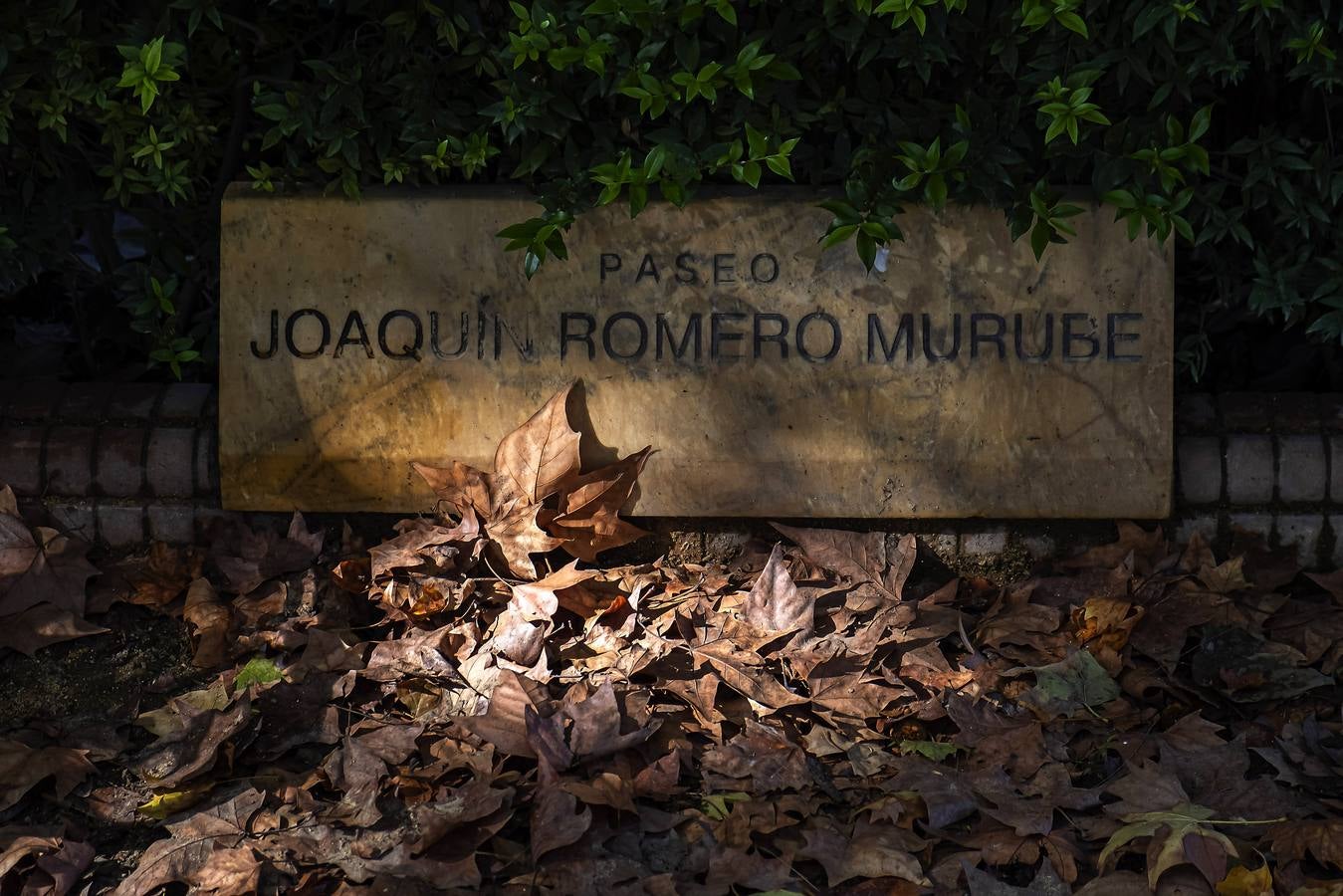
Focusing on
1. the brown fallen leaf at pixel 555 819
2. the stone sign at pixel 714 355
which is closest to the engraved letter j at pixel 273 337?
the stone sign at pixel 714 355

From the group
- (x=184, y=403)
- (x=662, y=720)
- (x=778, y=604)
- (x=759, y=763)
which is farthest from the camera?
(x=184, y=403)

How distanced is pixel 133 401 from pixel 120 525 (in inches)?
12.0

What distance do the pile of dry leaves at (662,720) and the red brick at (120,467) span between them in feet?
0.70

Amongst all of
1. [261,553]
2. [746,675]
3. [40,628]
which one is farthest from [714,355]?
[40,628]

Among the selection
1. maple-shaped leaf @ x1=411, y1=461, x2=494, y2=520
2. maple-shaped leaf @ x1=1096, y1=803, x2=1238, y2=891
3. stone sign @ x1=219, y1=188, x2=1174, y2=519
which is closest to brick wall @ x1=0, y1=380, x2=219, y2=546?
stone sign @ x1=219, y1=188, x2=1174, y2=519

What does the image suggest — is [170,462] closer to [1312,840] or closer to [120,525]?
[120,525]

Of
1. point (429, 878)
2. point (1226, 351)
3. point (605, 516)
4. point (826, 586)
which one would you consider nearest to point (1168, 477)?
point (1226, 351)

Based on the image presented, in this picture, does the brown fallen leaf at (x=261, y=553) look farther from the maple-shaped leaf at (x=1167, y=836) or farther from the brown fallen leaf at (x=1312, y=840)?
the brown fallen leaf at (x=1312, y=840)

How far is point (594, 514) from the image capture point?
2.76 m

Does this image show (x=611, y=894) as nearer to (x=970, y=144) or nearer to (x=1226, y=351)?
(x=970, y=144)

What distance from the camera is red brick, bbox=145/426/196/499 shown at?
9.65ft

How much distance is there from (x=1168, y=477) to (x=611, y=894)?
1.65 m

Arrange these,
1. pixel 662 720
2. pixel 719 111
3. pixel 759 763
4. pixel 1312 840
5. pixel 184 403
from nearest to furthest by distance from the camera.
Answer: pixel 1312 840
pixel 759 763
pixel 662 720
pixel 719 111
pixel 184 403

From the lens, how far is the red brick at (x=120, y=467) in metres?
2.93
